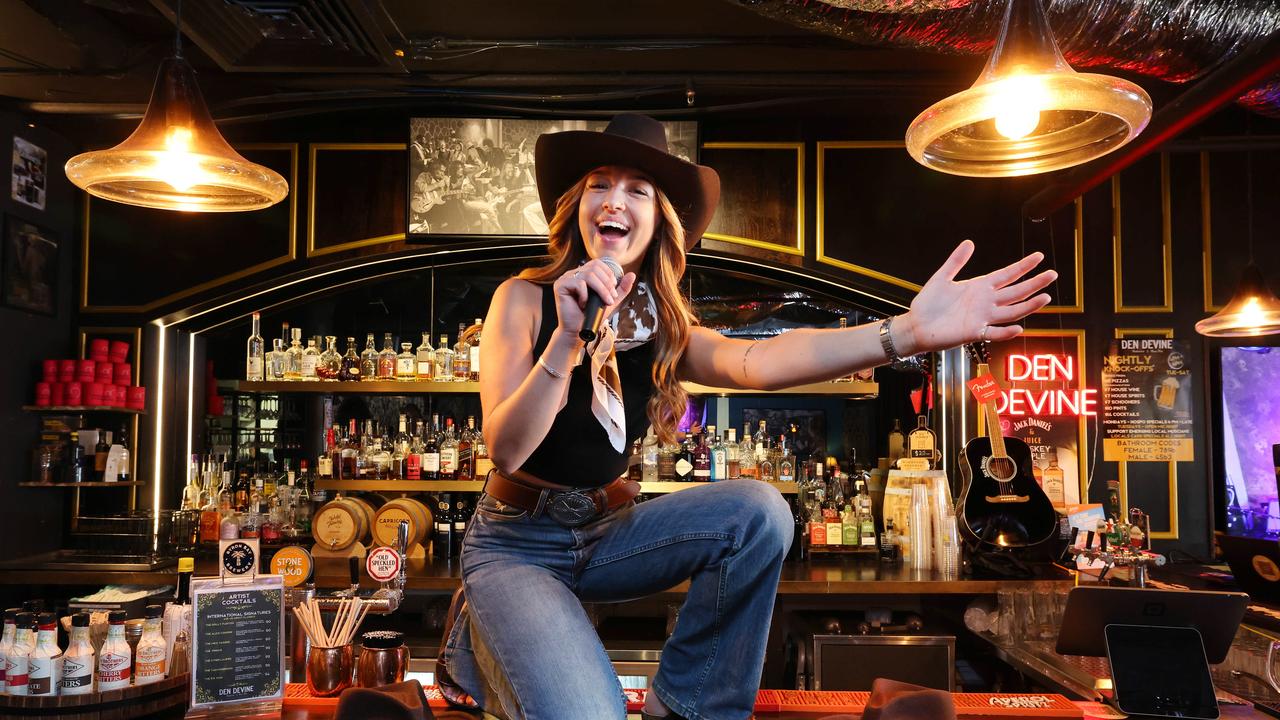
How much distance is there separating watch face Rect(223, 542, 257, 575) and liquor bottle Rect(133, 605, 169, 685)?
20 cm

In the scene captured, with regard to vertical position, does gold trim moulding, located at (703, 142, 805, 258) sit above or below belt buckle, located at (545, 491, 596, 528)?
above

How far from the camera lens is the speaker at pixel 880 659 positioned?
3768mm

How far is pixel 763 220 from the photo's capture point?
15.0 feet

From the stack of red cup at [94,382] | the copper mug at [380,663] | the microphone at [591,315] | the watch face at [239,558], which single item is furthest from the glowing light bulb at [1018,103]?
the stack of red cup at [94,382]

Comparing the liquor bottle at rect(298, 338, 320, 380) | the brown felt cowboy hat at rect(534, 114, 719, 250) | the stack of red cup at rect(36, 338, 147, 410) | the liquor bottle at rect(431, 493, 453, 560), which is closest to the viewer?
the brown felt cowboy hat at rect(534, 114, 719, 250)

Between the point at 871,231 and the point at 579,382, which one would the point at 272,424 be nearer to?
the point at 871,231

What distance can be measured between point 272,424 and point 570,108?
8.54 feet

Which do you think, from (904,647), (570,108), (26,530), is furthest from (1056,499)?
(26,530)

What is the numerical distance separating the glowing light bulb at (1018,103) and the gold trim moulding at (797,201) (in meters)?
2.12

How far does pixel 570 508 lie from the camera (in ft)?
5.11

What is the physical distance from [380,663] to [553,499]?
76 cm

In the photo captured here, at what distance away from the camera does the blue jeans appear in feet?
4.50

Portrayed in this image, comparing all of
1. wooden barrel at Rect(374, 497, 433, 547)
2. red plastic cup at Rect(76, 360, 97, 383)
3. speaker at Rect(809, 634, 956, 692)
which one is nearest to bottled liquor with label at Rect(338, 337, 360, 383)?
wooden barrel at Rect(374, 497, 433, 547)

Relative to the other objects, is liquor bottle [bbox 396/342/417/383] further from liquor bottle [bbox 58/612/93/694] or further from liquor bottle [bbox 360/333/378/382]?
liquor bottle [bbox 58/612/93/694]
